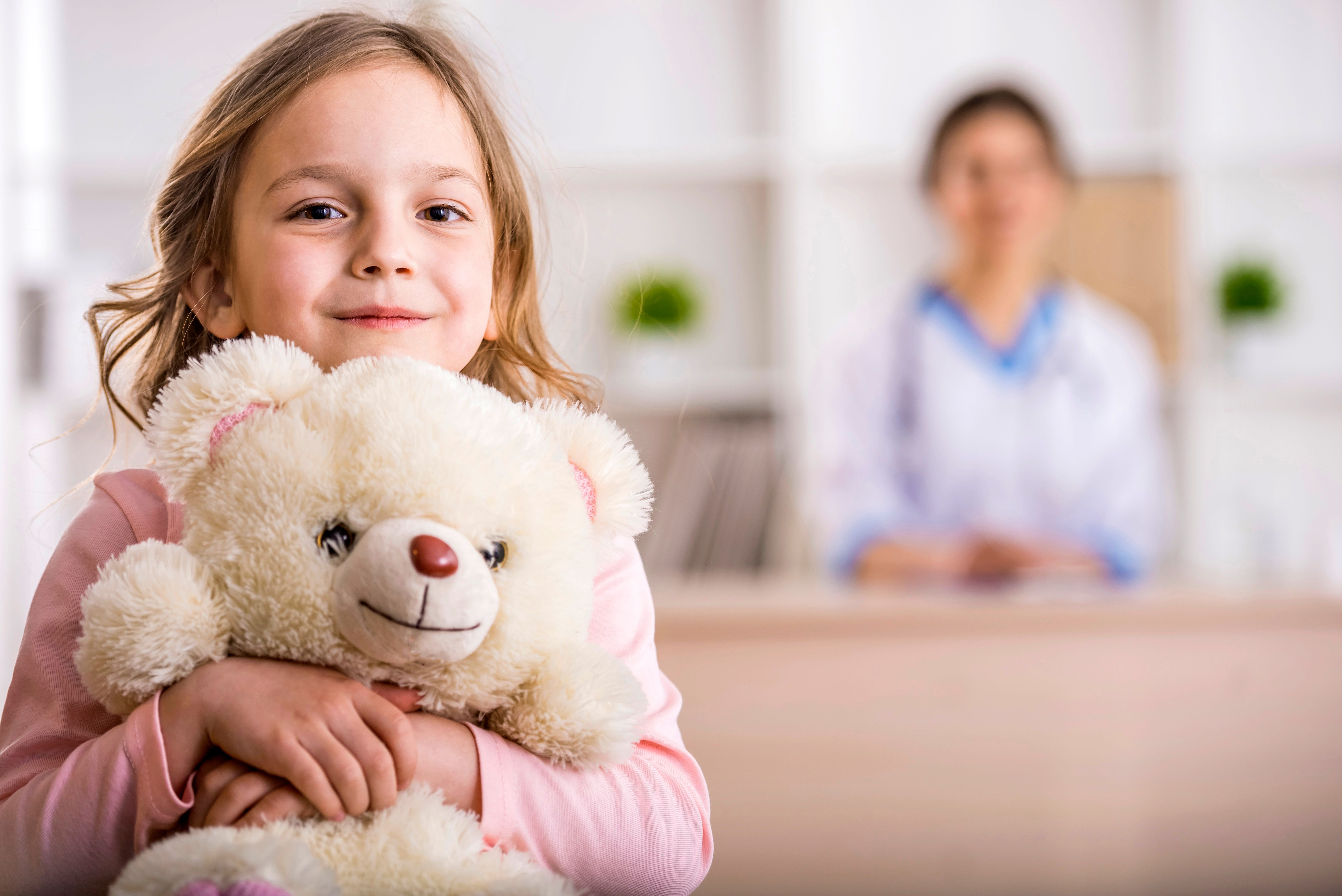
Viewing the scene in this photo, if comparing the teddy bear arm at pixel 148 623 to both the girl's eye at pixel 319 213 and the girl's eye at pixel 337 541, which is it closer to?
the girl's eye at pixel 337 541

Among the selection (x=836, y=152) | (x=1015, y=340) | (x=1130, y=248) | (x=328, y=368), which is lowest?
(x=328, y=368)

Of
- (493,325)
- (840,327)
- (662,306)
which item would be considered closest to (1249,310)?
(840,327)

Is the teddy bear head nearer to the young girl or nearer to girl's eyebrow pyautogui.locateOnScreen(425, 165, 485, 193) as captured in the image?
the young girl

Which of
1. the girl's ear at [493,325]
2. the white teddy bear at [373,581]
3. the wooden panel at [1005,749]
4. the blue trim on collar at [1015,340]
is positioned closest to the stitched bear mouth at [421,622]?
the white teddy bear at [373,581]

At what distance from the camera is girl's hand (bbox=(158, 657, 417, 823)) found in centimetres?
48

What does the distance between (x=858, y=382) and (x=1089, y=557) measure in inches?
19.7

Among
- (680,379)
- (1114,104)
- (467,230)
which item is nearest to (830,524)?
(680,379)

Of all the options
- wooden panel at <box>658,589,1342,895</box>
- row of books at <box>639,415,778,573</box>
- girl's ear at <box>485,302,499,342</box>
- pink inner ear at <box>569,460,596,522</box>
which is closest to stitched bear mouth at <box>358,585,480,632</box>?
pink inner ear at <box>569,460,596,522</box>

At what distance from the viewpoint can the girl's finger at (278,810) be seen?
473 millimetres

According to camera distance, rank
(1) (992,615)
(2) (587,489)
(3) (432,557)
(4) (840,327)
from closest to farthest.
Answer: (3) (432,557) → (2) (587,489) → (1) (992,615) → (4) (840,327)

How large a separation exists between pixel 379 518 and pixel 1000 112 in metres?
1.77

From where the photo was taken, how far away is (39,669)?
1.87ft

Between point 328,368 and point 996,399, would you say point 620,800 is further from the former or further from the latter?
point 996,399

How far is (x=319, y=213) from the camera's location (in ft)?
2.02
